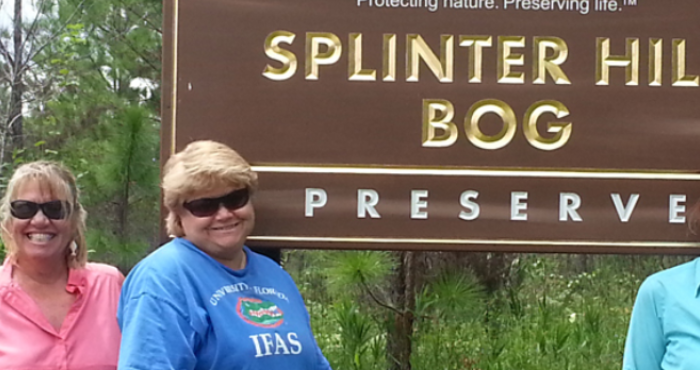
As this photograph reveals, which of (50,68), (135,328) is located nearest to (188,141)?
(135,328)

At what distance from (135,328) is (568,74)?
1.74 m

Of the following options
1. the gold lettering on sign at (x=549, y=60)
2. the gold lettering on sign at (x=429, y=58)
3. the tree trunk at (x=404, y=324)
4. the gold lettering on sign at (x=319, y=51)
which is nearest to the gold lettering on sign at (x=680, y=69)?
the gold lettering on sign at (x=549, y=60)

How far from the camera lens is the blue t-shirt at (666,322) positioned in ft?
6.92

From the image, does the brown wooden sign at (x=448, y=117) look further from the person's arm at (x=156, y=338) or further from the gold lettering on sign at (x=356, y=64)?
the person's arm at (x=156, y=338)

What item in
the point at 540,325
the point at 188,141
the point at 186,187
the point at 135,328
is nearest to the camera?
the point at 135,328

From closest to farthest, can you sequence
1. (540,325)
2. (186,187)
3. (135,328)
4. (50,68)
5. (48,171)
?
(135,328)
(186,187)
(48,171)
(540,325)
(50,68)

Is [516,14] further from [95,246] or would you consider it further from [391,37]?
[95,246]

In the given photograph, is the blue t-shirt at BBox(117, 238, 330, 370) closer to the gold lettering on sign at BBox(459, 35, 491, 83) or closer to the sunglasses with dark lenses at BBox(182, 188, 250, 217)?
the sunglasses with dark lenses at BBox(182, 188, 250, 217)

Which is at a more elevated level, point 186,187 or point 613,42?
point 613,42

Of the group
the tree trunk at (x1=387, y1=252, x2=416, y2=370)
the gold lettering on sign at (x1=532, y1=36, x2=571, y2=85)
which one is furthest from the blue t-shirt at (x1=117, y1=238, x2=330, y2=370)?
the tree trunk at (x1=387, y1=252, x2=416, y2=370)

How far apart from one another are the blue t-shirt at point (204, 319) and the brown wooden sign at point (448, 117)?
690 mm

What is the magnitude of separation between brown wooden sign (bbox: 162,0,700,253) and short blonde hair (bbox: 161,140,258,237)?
23.2 inches

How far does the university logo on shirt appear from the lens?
6.88 ft

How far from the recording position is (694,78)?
2.91 m
